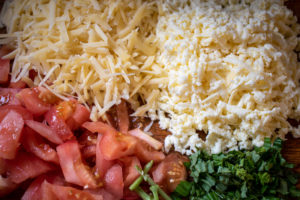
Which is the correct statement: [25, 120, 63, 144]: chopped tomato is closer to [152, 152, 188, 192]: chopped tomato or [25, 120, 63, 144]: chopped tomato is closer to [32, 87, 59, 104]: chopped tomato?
[32, 87, 59, 104]: chopped tomato

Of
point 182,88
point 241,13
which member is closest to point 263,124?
point 182,88

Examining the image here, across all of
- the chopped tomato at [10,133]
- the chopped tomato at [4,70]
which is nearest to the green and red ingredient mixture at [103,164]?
the chopped tomato at [10,133]

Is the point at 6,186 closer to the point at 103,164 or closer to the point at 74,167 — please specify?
the point at 74,167

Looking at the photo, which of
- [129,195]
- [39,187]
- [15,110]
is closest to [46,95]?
[15,110]

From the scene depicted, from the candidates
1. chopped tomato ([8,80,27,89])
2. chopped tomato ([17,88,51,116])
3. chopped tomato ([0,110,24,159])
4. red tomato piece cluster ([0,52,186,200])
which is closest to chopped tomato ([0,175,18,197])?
red tomato piece cluster ([0,52,186,200])

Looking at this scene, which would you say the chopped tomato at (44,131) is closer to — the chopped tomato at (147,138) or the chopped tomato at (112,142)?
the chopped tomato at (112,142)

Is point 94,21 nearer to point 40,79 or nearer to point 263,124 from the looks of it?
point 40,79
